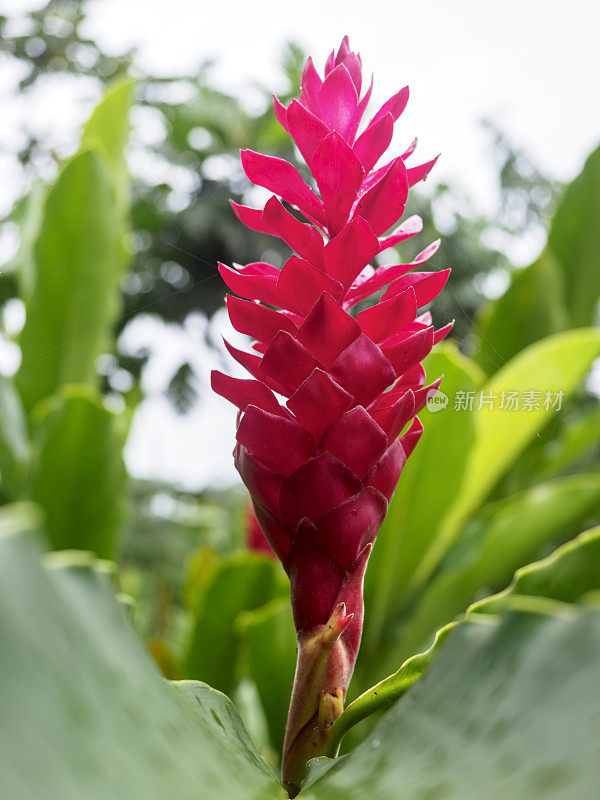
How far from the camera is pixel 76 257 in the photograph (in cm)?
120

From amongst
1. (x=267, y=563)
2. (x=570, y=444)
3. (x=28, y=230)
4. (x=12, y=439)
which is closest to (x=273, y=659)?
(x=267, y=563)

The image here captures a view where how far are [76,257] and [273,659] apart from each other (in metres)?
0.71

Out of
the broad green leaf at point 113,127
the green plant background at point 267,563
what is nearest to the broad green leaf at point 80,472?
the green plant background at point 267,563

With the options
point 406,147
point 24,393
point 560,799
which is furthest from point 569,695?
point 24,393

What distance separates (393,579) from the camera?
2.85 feet

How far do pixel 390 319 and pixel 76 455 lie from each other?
2.64ft

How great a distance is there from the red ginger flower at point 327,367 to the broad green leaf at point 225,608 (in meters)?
0.79

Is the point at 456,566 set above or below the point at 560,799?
below

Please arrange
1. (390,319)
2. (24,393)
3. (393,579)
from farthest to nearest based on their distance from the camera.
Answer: (24,393) → (393,579) → (390,319)

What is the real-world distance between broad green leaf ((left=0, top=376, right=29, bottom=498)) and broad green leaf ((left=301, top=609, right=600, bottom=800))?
1070mm

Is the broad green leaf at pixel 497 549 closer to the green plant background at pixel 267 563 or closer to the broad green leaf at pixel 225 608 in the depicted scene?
the green plant background at pixel 267 563

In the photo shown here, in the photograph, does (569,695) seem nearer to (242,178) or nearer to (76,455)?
(242,178)

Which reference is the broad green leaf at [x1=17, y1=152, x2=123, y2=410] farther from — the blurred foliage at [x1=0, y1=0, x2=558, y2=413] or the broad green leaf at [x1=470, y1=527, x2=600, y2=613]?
the broad green leaf at [x1=470, y1=527, x2=600, y2=613]

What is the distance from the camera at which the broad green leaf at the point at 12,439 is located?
1.15m
